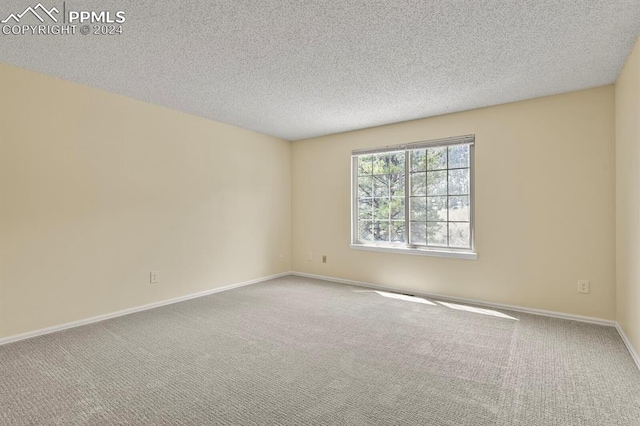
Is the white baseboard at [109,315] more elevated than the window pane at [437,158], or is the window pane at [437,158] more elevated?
the window pane at [437,158]

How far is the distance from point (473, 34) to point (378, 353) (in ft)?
8.11

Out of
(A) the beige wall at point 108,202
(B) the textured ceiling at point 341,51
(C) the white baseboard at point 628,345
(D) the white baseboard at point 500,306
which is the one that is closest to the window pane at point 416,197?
(D) the white baseboard at point 500,306

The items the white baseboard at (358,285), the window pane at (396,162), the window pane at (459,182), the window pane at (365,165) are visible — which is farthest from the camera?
the window pane at (365,165)

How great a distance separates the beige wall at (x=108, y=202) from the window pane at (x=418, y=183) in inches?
95.5

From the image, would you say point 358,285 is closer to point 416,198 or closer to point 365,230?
point 365,230

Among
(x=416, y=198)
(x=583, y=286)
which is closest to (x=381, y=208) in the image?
(x=416, y=198)

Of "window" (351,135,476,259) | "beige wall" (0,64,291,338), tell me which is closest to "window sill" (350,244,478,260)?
"window" (351,135,476,259)

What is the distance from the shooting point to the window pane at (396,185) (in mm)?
4539

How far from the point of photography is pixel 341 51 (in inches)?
97.7

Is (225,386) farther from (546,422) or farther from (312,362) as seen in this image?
(546,422)

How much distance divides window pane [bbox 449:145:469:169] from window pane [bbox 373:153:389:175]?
36.3 inches

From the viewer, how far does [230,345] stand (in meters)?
2.65

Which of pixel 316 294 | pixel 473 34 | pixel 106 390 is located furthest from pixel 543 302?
pixel 106 390

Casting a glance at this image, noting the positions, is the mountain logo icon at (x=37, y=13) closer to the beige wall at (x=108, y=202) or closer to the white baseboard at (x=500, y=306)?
the beige wall at (x=108, y=202)
